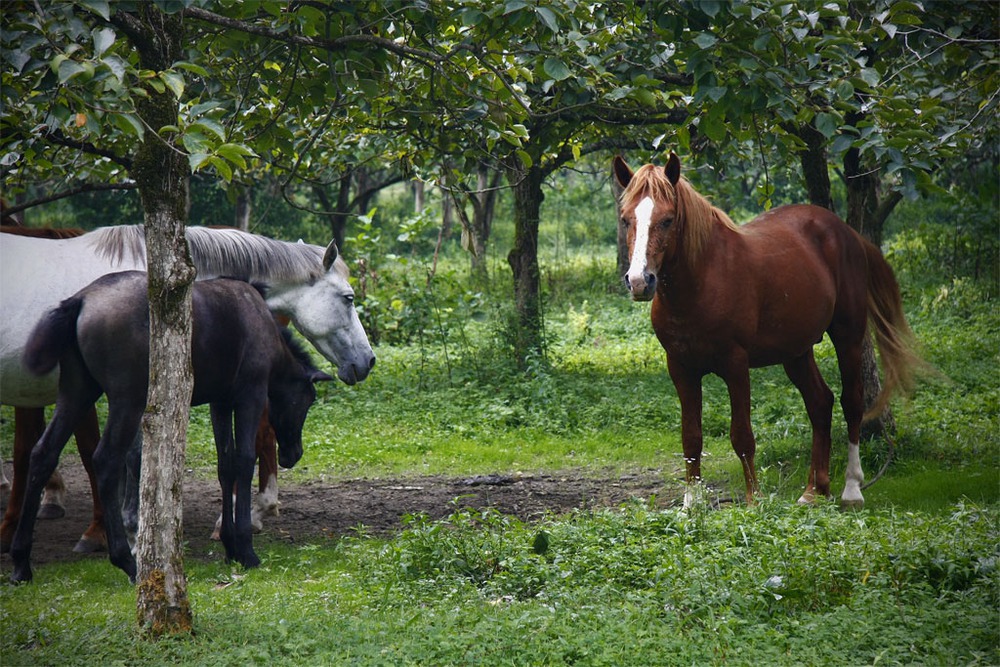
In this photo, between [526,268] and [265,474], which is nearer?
[265,474]

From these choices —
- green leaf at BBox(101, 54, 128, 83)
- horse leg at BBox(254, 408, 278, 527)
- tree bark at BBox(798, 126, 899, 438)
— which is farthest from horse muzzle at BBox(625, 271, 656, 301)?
green leaf at BBox(101, 54, 128, 83)

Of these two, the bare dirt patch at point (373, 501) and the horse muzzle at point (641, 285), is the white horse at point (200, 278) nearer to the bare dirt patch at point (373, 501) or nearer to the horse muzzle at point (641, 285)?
the bare dirt patch at point (373, 501)

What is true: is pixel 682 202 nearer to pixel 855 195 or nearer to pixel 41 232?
pixel 855 195

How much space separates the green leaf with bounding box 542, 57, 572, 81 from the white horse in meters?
2.76

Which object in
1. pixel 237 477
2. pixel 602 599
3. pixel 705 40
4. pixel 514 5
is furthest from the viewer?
pixel 237 477

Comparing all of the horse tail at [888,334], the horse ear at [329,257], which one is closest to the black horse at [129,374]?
the horse ear at [329,257]

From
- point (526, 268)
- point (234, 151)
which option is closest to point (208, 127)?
point (234, 151)

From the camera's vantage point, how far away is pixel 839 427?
8883mm

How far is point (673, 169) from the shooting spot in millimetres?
6383

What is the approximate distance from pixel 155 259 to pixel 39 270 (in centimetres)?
272

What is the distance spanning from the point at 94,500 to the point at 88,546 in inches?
12.2

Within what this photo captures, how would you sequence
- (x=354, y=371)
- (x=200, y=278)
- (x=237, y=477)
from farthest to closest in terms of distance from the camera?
(x=354, y=371) < (x=200, y=278) < (x=237, y=477)

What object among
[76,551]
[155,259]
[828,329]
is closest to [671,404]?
[828,329]

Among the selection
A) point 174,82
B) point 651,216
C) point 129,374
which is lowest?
point 129,374
